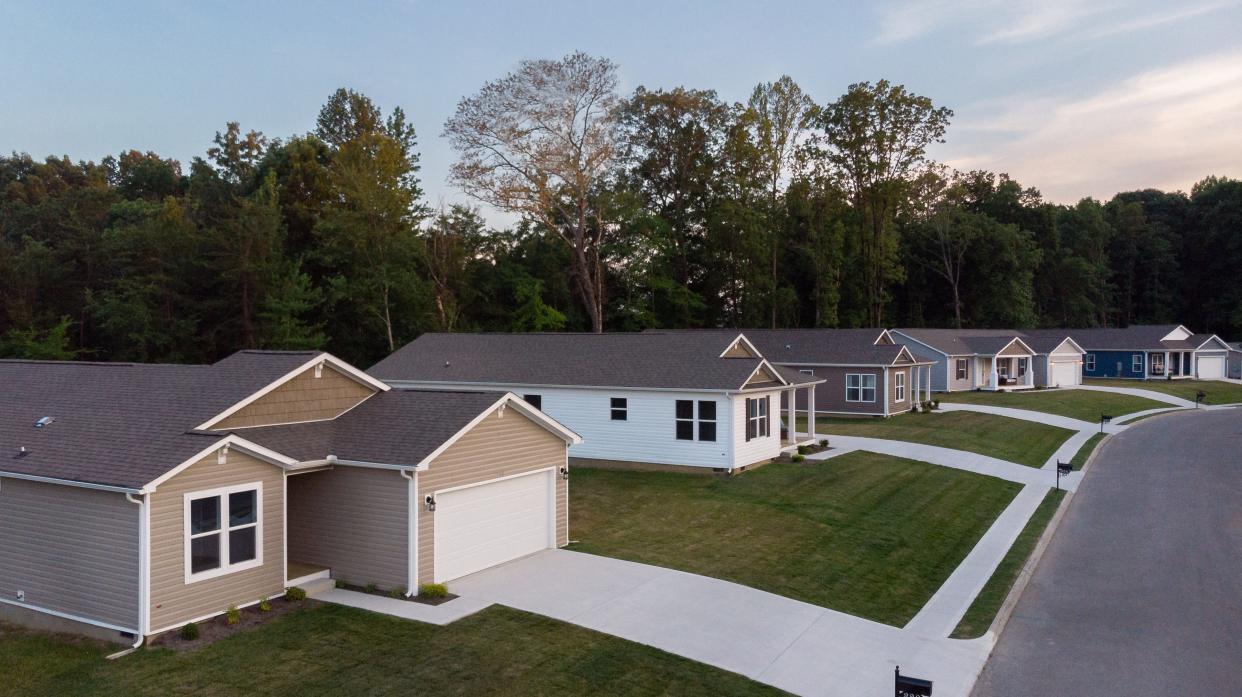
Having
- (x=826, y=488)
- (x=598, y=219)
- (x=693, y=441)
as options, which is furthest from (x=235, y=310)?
(x=826, y=488)

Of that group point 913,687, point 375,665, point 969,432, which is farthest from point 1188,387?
point 375,665

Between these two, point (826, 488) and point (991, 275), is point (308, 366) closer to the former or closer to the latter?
point (826, 488)

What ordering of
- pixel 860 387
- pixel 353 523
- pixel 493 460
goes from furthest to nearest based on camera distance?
pixel 860 387 → pixel 493 460 → pixel 353 523

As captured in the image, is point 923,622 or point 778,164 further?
point 778,164

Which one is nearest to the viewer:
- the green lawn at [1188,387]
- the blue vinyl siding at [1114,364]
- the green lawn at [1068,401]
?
the green lawn at [1068,401]

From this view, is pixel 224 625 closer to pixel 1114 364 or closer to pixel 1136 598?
pixel 1136 598

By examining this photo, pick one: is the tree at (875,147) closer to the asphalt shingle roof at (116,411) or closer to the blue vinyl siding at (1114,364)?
the blue vinyl siding at (1114,364)

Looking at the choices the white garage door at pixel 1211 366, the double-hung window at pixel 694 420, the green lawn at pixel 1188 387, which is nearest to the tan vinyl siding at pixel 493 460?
the double-hung window at pixel 694 420
